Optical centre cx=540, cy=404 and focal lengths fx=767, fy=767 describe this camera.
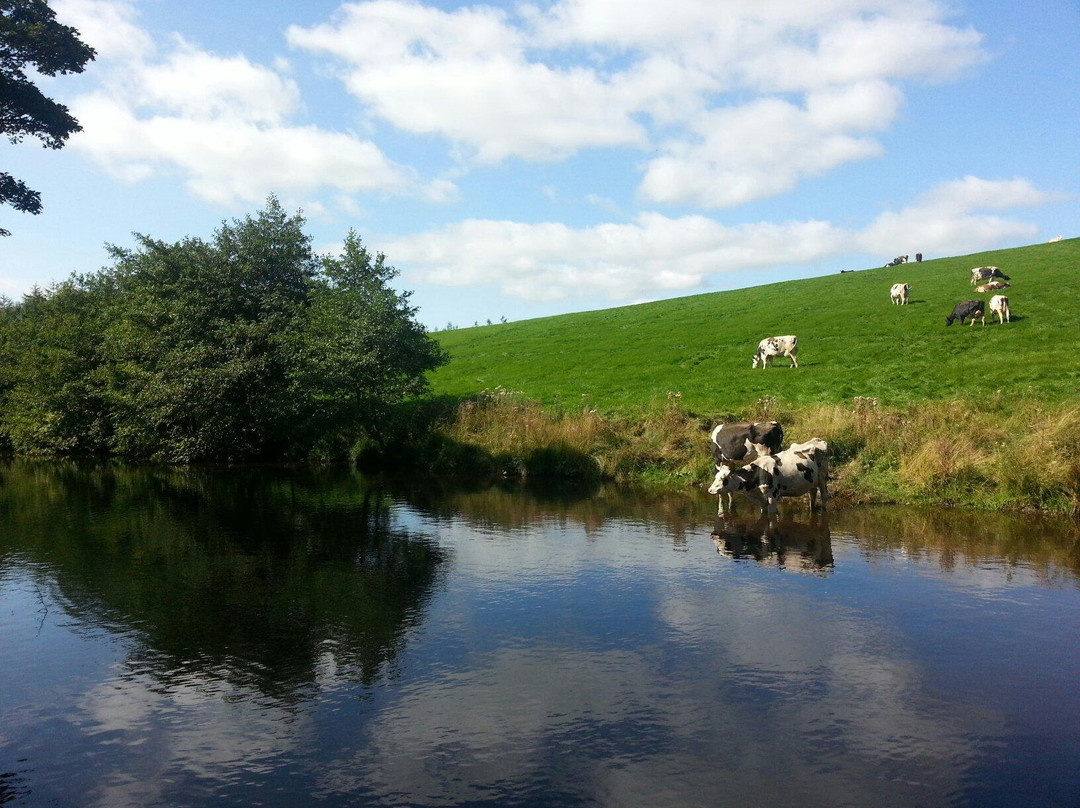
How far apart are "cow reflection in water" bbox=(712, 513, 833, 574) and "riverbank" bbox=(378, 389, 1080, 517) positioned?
407 cm

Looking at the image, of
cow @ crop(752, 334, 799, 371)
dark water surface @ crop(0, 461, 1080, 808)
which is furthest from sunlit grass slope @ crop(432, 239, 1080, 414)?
dark water surface @ crop(0, 461, 1080, 808)

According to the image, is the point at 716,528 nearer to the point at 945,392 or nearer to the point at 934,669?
the point at 934,669

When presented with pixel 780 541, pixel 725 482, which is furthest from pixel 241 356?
pixel 780 541

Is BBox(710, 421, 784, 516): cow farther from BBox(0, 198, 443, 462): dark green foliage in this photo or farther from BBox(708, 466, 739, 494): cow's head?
BBox(0, 198, 443, 462): dark green foliage

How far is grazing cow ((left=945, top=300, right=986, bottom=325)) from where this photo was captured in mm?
40844

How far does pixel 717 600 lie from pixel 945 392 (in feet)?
66.4

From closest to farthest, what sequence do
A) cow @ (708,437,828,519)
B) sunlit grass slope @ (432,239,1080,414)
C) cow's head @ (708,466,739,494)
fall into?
1. cow @ (708,437,828,519)
2. cow's head @ (708,466,739,494)
3. sunlit grass slope @ (432,239,1080,414)

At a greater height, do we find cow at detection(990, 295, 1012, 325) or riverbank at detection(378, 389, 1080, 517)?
cow at detection(990, 295, 1012, 325)

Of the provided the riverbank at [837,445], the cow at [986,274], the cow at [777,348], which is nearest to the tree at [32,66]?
the riverbank at [837,445]

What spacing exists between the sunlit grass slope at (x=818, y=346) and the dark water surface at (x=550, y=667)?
1370 cm

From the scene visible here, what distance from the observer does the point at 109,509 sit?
77.8 feet

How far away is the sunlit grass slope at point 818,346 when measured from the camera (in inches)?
1212

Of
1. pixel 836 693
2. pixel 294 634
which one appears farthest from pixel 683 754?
pixel 294 634

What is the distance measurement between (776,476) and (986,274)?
41.0 m
